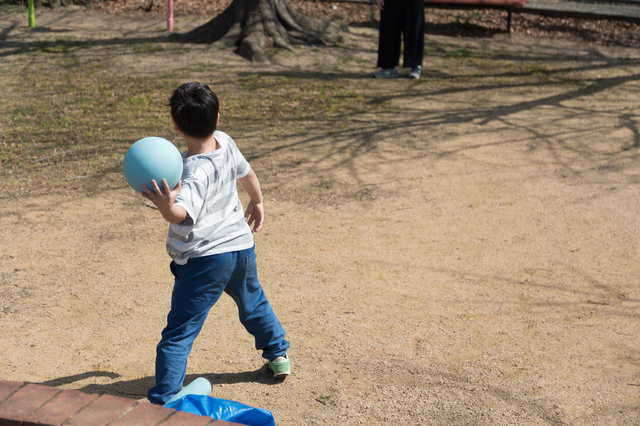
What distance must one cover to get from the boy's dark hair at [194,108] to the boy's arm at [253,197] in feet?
1.35

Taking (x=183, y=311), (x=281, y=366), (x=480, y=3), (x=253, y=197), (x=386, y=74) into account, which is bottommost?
(x=281, y=366)

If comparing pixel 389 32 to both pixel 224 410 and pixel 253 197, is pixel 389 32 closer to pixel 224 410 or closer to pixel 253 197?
pixel 253 197

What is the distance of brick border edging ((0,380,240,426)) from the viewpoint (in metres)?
2.14

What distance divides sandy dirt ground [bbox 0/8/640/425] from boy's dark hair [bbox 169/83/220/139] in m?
1.31

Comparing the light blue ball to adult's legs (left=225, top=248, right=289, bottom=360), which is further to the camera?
adult's legs (left=225, top=248, right=289, bottom=360)

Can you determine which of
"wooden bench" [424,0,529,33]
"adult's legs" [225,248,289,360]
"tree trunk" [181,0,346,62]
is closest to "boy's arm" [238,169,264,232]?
"adult's legs" [225,248,289,360]

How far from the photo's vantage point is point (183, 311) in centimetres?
266

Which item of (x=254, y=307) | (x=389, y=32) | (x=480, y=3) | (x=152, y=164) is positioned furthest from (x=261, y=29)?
(x=152, y=164)

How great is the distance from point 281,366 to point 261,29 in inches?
313

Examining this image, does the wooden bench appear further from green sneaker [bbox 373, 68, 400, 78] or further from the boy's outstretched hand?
the boy's outstretched hand

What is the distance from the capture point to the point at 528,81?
893 centimetres

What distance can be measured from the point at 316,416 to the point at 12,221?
3.06 meters

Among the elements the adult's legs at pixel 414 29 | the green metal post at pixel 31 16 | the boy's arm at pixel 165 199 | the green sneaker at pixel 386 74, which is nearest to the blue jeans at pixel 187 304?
the boy's arm at pixel 165 199

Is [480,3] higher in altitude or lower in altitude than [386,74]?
higher
